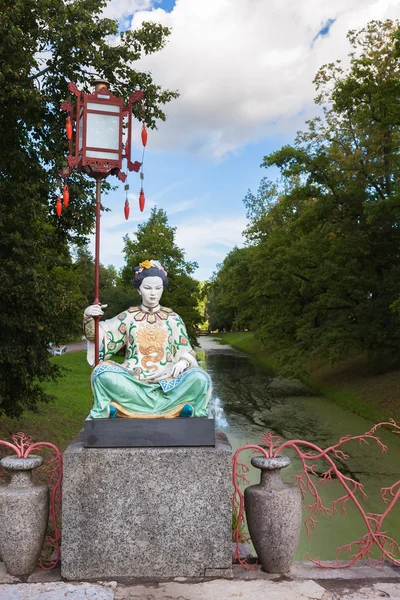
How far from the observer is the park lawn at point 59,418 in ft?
33.4

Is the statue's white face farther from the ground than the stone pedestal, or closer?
farther from the ground

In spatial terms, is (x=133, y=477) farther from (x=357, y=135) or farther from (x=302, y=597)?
(x=357, y=135)

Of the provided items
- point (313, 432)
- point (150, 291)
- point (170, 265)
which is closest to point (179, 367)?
point (150, 291)

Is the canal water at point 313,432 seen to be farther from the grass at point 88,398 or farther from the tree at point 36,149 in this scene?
the tree at point 36,149

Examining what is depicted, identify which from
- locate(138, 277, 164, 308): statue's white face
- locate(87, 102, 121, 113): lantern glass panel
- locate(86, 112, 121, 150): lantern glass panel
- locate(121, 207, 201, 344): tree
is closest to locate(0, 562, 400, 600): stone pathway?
locate(138, 277, 164, 308): statue's white face

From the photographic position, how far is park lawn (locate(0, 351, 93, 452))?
33.4ft

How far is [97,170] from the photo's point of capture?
452 cm

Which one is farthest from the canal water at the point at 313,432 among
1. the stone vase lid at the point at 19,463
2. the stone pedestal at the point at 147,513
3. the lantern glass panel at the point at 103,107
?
the lantern glass panel at the point at 103,107

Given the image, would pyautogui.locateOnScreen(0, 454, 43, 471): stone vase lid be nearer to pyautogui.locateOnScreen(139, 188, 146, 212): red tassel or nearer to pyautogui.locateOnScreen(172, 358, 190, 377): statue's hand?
pyautogui.locateOnScreen(172, 358, 190, 377): statue's hand

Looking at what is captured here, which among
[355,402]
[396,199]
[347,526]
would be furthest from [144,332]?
[355,402]

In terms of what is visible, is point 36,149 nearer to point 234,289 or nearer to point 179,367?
point 179,367

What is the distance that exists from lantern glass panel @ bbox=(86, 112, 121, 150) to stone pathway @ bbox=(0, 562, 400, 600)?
326cm

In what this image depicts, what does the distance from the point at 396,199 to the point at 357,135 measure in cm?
473

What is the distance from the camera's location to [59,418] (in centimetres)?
1183
